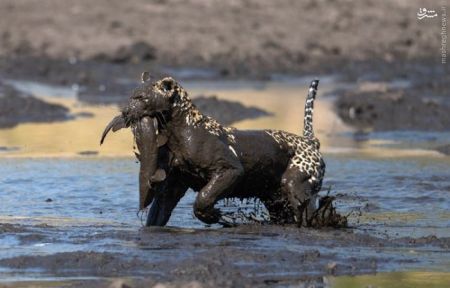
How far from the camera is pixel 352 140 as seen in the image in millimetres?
18047

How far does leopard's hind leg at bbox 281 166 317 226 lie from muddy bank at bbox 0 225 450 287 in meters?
0.27

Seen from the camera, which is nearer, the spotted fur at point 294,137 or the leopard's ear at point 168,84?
the leopard's ear at point 168,84

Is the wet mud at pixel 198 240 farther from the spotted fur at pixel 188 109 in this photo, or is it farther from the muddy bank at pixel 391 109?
the muddy bank at pixel 391 109

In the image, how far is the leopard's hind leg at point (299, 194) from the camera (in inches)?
440

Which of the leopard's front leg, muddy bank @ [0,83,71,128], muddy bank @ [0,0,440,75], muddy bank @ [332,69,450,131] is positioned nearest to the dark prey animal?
the leopard's front leg

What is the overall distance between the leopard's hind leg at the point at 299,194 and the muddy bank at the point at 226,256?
270 millimetres

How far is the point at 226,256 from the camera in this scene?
955 centimetres

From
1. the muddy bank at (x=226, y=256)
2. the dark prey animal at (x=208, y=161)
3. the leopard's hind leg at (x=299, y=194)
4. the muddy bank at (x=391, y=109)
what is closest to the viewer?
the muddy bank at (x=226, y=256)

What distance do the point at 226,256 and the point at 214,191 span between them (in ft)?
3.99

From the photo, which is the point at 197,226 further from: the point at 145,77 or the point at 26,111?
the point at 26,111

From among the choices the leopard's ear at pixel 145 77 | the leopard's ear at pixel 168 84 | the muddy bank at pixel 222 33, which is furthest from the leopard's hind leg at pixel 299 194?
the muddy bank at pixel 222 33

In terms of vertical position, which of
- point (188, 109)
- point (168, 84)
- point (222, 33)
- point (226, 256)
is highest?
point (222, 33)

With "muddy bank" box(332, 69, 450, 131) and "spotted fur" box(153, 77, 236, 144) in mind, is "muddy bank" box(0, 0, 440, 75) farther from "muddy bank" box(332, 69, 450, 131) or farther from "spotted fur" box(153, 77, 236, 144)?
"spotted fur" box(153, 77, 236, 144)

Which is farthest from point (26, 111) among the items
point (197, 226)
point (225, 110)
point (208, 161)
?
point (208, 161)
